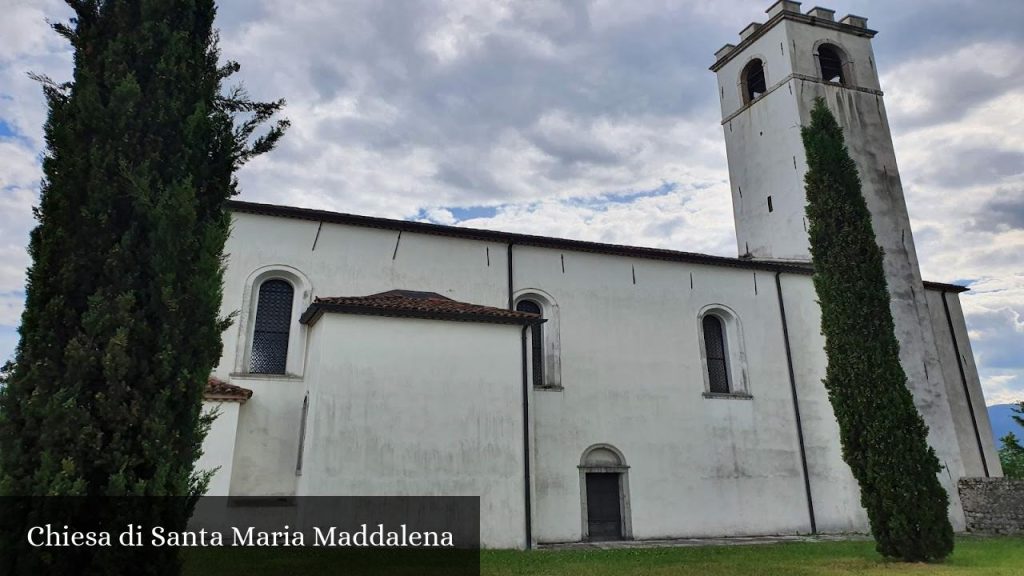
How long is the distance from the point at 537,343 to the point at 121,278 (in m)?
10.1

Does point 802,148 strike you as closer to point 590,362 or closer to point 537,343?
point 590,362

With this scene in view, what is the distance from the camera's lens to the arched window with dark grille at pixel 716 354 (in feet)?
53.0

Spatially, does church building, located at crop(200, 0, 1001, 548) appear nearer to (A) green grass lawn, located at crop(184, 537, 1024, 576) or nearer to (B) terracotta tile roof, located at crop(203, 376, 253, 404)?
(B) terracotta tile roof, located at crop(203, 376, 253, 404)

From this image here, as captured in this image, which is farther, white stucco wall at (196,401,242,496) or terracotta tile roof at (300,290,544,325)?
terracotta tile roof at (300,290,544,325)

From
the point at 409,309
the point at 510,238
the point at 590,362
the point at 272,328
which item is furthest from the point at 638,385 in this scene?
the point at 272,328

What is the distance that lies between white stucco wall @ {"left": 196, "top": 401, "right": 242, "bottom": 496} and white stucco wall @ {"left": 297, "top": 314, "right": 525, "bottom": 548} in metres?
1.54

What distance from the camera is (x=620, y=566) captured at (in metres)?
9.48

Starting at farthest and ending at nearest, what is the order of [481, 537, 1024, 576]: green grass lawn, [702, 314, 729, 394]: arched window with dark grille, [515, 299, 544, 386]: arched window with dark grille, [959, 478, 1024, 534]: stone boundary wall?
1. [702, 314, 729, 394]: arched window with dark grille
2. [959, 478, 1024, 534]: stone boundary wall
3. [515, 299, 544, 386]: arched window with dark grille
4. [481, 537, 1024, 576]: green grass lawn

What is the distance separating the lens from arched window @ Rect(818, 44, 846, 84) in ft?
67.2

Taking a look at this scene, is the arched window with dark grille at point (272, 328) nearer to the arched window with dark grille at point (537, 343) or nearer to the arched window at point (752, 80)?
the arched window with dark grille at point (537, 343)

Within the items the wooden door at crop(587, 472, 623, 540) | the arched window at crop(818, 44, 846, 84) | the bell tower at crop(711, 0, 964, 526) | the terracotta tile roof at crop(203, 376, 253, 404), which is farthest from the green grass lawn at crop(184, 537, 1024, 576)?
Result: the arched window at crop(818, 44, 846, 84)

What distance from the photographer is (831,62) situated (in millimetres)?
Answer: 20609

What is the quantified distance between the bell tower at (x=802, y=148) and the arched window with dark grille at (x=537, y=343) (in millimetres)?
8585

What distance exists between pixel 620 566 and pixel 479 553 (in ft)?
7.42
